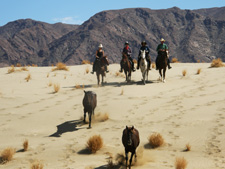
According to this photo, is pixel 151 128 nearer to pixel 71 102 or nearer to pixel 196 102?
pixel 196 102

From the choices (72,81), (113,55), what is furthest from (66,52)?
(72,81)

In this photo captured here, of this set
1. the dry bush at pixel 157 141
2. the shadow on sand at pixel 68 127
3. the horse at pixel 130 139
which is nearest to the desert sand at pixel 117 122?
the shadow on sand at pixel 68 127

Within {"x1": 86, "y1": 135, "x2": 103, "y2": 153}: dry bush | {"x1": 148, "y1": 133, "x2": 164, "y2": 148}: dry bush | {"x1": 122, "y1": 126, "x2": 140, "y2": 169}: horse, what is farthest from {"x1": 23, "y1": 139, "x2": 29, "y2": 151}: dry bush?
{"x1": 148, "y1": 133, "x2": 164, "y2": 148}: dry bush

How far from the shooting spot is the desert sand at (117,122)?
6.76 m

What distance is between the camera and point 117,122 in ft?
32.2

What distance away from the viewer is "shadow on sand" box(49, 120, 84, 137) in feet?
29.9

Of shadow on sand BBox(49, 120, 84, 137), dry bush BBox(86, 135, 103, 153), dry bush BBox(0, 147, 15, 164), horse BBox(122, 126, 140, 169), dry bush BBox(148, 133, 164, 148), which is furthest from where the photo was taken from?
shadow on sand BBox(49, 120, 84, 137)

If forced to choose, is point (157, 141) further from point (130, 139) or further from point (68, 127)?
point (68, 127)

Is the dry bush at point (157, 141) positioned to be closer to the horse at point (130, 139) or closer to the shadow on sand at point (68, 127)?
the horse at point (130, 139)

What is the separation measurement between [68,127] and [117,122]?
170 centimetres

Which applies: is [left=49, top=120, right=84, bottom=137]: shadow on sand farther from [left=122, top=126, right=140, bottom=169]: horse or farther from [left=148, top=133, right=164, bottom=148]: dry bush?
[left=122, top=126, right=140, bottom=169]: horse

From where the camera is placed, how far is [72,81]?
1955cm

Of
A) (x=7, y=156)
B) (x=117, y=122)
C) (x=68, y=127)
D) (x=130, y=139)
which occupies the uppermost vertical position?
(x=130, y=139)

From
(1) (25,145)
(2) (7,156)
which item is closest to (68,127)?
(1) (25,145)
